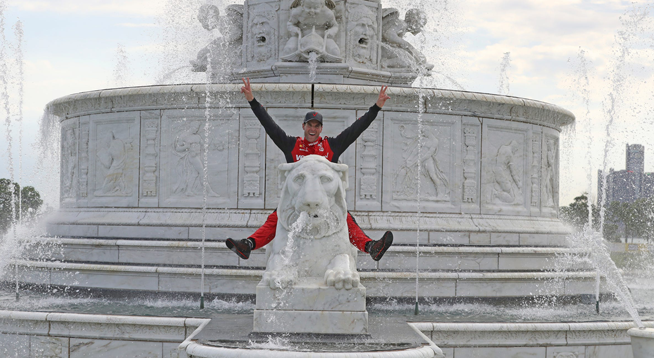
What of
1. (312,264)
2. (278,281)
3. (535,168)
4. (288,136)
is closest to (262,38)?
(535,168)

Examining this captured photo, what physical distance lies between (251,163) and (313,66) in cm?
281

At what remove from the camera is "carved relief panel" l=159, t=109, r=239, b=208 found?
451 inches

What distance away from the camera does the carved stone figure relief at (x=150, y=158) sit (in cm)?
1181

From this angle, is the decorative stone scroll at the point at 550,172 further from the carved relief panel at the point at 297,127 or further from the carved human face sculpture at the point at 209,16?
the carved human face sculpture at the point at 209,16

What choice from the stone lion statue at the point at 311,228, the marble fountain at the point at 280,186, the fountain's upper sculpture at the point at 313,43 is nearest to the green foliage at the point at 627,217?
the fountain's upper sculpture at the point at 313,43

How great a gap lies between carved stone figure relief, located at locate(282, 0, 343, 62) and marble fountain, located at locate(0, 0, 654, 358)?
3 cm

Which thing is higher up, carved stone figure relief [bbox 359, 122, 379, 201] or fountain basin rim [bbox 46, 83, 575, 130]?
fountain basin rim [bbox 46, 83, 575, 130]

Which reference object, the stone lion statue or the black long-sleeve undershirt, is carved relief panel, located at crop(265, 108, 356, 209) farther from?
the stone lion statue

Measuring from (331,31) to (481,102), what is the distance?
3493 millimetres

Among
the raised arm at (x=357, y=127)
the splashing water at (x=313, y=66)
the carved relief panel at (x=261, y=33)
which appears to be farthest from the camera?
the carved relief panel at (x=261, y=33)

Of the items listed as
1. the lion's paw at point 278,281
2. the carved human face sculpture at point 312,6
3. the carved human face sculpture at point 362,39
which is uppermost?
the carved human face sculpture at point 312,6

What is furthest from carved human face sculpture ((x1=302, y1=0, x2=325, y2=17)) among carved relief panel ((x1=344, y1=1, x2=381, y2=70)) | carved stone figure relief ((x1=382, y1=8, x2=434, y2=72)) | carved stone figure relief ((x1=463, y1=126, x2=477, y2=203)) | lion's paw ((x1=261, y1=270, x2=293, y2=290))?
lion's paw ((x1=261, y1=270, x2=293, y2=290))

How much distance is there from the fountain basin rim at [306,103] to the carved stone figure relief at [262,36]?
109 inches

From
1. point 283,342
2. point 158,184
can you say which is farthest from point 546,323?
point 158,184
